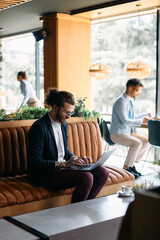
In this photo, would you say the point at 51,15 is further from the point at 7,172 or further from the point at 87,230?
the point at 87,230

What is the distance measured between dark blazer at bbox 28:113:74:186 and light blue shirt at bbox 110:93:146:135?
7.71ft

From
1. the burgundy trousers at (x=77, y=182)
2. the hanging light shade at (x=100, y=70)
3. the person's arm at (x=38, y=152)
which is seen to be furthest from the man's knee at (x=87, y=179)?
the hanging light shade at (x=100, y=70)

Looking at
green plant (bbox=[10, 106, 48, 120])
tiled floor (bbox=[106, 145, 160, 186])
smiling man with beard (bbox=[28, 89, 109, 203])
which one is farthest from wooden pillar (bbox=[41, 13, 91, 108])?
smiling man with beard (bbox=[28, 89, 109, 203])

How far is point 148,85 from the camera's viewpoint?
832 cm

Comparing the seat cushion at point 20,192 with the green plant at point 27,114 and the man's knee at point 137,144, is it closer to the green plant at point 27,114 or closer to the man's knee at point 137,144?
the green plant at point 27,114

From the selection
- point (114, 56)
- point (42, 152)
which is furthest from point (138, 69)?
point (114, 56)

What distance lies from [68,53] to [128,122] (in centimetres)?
313

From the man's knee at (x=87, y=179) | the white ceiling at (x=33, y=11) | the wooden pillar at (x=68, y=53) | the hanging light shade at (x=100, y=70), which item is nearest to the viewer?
the man's knee at (x=87, y=179)

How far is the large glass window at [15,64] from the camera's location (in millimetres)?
11125

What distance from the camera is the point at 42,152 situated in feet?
11.4

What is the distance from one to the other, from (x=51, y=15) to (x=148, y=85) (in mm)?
2658

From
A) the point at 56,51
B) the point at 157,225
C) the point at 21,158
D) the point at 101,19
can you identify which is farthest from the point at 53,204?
the point at 101,19

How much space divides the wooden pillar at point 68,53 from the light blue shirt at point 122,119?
8.68 feet

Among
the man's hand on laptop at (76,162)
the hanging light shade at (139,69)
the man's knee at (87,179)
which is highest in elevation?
the hanging light shade at (139,69)
